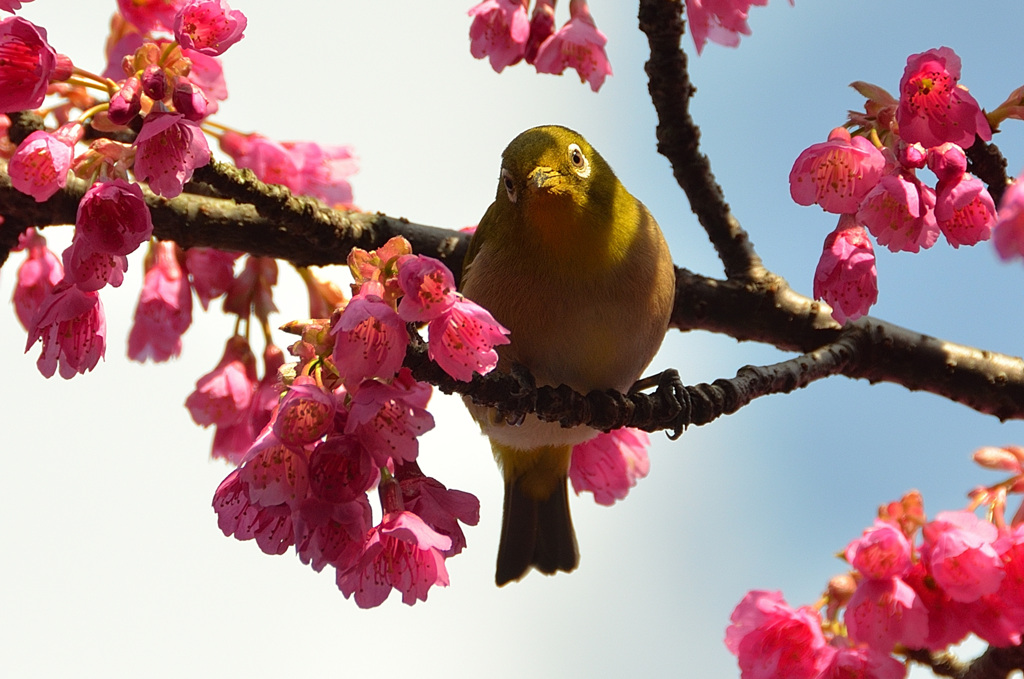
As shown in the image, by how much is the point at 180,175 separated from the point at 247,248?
3.56 feet

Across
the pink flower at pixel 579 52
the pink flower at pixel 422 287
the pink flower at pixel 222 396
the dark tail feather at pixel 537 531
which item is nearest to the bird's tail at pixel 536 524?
the dark tail feather at pixel 537 531

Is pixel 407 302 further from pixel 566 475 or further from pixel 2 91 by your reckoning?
pixel 566 475

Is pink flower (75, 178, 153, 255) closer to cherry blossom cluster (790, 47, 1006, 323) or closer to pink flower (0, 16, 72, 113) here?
pink flower (0, 16, 72, 113)

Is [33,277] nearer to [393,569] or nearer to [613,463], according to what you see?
[393,569]

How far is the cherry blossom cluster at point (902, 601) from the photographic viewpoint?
1.78 meters

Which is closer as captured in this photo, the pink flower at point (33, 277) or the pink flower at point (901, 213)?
the pink flower at point (901, 213)

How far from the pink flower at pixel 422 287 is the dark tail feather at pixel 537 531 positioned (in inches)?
78.6

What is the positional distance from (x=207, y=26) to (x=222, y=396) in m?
1.21

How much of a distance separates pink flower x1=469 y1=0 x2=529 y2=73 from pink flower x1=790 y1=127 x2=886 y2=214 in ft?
3.45

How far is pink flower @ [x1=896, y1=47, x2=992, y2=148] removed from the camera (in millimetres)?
1765

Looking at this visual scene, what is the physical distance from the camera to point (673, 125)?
2.71 metres

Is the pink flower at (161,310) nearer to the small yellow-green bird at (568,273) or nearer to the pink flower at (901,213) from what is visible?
the small yellow-green bird at (568,273)

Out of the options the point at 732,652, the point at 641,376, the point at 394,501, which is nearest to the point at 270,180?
the point at 641,376

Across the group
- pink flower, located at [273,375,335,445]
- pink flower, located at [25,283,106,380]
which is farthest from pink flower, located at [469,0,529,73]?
pink flower, located at [273,375,335,445]
